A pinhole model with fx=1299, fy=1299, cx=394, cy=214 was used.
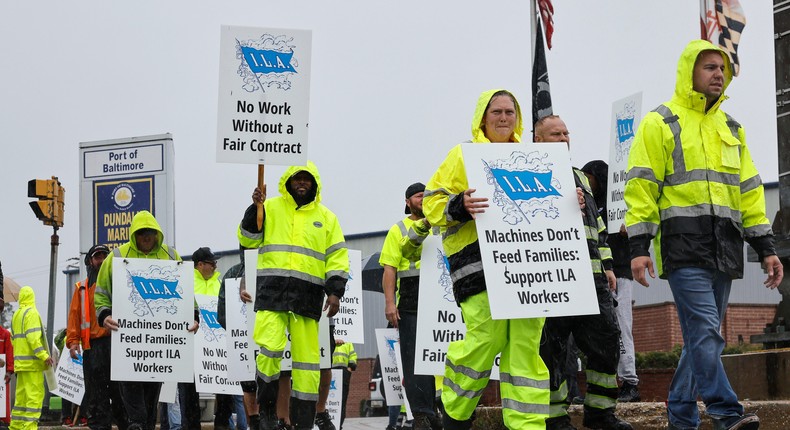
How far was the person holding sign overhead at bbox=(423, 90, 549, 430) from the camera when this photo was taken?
24.2 ft

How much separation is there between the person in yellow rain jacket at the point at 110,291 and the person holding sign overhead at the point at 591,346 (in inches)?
185

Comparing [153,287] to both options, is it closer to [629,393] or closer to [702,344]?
[629,393]

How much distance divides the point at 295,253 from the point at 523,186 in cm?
357

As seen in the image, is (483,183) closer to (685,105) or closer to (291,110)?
(685,105)

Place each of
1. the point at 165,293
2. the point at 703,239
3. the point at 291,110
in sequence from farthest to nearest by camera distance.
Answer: the point at 165,293, the point at 291,110, the point at 703,239

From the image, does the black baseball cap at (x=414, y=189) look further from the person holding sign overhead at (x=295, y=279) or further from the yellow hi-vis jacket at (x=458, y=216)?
the yellow hi-vis jacket at (x=458, y=216)

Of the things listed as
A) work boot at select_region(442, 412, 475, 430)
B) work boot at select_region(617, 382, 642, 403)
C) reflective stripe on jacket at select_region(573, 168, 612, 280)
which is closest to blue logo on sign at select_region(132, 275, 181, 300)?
work boot at select_region(617, 382, 642, 403)

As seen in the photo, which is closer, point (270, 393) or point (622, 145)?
point (270, 393)

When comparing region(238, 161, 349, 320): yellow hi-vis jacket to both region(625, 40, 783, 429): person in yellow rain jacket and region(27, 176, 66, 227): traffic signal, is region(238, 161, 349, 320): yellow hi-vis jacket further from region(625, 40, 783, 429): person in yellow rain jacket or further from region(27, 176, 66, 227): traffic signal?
region(27, 176, 66, 227): traffic signal

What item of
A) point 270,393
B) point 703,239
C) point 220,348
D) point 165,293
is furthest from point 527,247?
point 220,348

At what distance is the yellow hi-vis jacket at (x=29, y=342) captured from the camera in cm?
1767

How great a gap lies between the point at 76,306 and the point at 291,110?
321 cm

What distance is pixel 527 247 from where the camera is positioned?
303 inches

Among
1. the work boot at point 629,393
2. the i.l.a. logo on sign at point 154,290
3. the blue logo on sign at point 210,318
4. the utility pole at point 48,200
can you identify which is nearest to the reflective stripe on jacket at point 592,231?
the work boot at point 629,393
